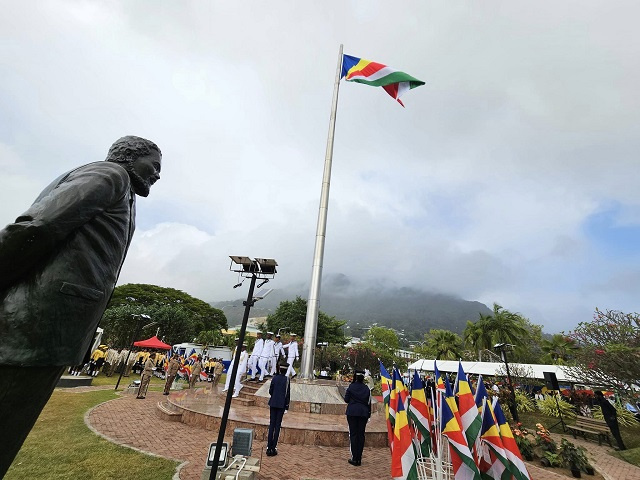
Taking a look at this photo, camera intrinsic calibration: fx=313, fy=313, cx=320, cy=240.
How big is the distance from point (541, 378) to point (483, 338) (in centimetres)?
1364

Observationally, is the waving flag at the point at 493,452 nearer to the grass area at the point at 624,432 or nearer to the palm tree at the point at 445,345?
the grass area at the point at 624,432

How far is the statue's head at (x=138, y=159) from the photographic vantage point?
2131mm

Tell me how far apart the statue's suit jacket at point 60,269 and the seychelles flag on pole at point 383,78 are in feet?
52.1

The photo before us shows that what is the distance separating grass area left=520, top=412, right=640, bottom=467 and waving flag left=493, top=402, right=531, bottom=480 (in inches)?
348

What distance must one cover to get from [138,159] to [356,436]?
6.93 metres

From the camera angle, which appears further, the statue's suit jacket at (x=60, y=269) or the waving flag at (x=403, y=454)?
the waving flag at (x=403, y=454)

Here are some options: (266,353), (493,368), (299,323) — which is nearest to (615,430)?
(266,353)

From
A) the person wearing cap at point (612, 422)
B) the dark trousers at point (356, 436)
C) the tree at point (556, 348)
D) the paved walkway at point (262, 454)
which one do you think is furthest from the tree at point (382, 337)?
the dark trousers at point (356, 436)

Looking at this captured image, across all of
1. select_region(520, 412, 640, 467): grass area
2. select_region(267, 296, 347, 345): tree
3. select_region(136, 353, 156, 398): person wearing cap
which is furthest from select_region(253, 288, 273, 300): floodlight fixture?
select_region(267, 296, 347, 345): tree

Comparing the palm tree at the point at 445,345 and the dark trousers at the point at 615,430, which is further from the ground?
the palm tree at the point at 445,345

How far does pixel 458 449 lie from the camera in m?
3.94

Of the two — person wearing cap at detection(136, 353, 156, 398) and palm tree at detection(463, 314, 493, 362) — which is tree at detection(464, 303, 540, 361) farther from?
person wearing cap at detection(136, 353, 156, 398)

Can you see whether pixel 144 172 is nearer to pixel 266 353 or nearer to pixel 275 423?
pixel 275 423

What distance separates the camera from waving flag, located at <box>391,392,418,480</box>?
4.31m
